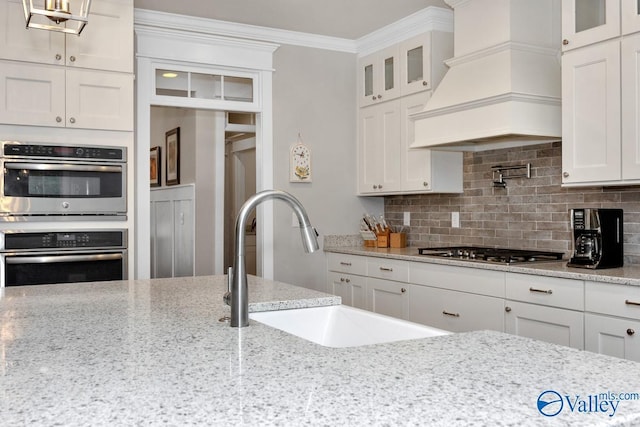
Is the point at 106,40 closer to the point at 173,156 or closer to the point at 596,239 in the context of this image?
the point at 173,156

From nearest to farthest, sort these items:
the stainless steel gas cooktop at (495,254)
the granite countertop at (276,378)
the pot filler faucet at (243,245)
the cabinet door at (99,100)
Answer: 1. the granite countertop at (276,378)
2. the pot filler faucet at (243,245)
3. the stainless steel gas cooktop at (495,254)
4. the cabinet door at (99,100)

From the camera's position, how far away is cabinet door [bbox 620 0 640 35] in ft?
9.20

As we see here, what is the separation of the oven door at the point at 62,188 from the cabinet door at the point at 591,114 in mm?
2645

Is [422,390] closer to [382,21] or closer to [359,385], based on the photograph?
[359,385]

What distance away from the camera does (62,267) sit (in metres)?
3.58

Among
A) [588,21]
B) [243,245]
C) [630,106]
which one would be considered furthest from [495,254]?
[243,245]

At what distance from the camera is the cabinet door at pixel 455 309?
3.30 metres

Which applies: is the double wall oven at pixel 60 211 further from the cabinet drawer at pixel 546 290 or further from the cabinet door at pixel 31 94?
the cabinet drawer at pixel 546 290

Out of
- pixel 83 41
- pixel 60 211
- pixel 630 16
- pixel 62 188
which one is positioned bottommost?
pixel 60 211

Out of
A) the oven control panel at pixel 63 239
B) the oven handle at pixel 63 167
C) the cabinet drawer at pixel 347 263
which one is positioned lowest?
the cabinet drawer at pixel 347 263

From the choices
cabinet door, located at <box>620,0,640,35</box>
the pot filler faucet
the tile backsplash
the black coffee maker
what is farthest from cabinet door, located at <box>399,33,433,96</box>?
the pot filler faucet

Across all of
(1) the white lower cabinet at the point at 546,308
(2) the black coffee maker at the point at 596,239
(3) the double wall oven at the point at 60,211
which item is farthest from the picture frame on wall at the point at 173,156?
(2) the black coffee maker at the point at 596,239

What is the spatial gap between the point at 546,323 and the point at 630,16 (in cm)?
155

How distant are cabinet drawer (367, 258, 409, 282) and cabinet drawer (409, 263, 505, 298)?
0.25 feet
